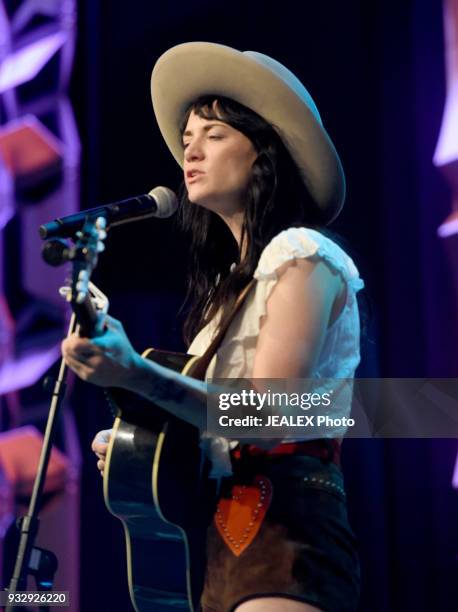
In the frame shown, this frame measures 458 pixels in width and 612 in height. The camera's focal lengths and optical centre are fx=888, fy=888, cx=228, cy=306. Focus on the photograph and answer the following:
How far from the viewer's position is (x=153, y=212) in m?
1.75

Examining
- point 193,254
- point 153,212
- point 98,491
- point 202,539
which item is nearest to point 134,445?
point 202,539

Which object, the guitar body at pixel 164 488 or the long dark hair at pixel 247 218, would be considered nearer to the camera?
the guitar body at pixel 164 488

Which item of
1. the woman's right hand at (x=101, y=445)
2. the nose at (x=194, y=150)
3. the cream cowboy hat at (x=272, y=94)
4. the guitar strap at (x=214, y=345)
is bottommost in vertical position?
the woman's right hand at (x=101, y=445)

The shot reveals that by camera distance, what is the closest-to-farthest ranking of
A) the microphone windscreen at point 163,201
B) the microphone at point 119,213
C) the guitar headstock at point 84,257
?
the guitar headstock at point 84,257
the microphone at point 119,213
the microphone windscreen at point 163,201

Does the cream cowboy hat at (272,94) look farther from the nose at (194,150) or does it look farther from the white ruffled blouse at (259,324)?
the white ruffled blouse at (259,324)

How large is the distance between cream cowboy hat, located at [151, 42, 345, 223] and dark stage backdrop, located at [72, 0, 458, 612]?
0.36m

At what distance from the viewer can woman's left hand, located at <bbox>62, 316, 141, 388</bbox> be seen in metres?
1.40

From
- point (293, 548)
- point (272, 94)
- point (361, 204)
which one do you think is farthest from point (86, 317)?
point (361, 204)

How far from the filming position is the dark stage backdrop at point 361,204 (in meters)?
2.74

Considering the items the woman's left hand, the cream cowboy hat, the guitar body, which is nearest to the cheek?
the cream cowboy hat

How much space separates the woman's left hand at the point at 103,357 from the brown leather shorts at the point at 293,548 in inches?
13.8

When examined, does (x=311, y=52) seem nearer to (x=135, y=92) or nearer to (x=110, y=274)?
(x=135, y=92)

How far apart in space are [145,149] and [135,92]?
23cm

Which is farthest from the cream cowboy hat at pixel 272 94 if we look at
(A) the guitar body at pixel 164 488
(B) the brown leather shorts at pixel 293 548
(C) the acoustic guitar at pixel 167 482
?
(B) the brown leather shorts at pixel 293 548
